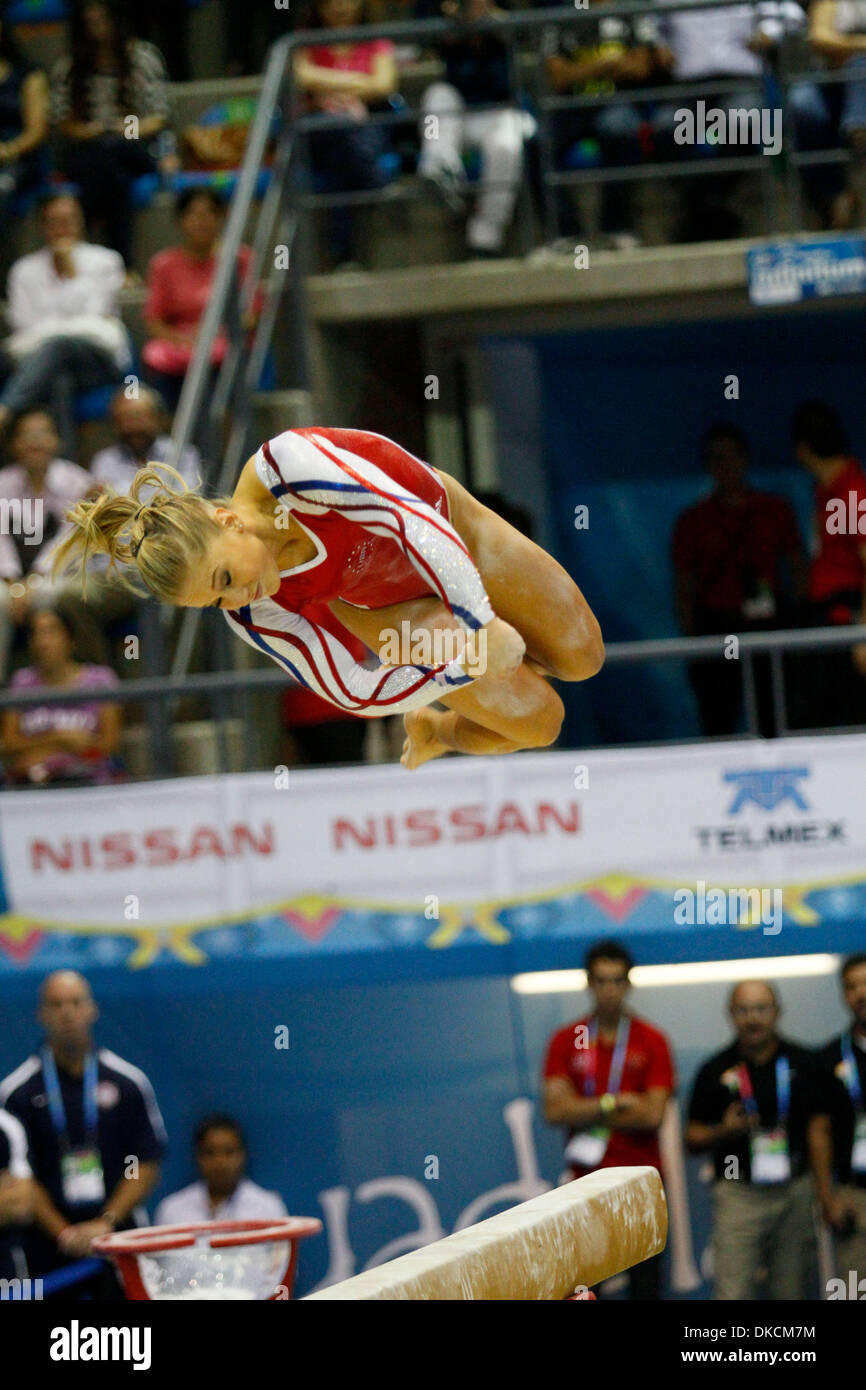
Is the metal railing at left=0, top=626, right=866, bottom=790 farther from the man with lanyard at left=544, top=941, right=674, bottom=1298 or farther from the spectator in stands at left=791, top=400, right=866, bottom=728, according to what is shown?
the man with lanyard at left=544, top=941, right=674, bottom=1298

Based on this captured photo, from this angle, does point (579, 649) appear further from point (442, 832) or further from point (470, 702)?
point (442, 832)

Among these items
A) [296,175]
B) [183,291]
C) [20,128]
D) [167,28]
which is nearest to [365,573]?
[183,291]

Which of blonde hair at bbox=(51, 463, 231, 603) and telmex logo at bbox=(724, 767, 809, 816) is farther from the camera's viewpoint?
telmex logo at bbox=(724, 767, 809, 816)

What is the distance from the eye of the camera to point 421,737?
164 inches

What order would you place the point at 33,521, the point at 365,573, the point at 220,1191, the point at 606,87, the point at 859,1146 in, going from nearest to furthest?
the point at 365,573 < the point at 859,1146 < the point at 220,1191 < the point at 33,521 < the point at 606,87

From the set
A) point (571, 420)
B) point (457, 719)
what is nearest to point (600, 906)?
point (457, 719)

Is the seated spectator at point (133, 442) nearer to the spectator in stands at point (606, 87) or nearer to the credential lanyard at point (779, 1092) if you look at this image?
the spectator in stands at point (606, 87)

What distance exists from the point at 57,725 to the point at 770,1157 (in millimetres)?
2984

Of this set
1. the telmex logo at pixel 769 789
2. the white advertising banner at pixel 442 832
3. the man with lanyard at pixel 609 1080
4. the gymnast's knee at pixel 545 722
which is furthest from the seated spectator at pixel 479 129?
the gymnast's knee at pixel 545 722

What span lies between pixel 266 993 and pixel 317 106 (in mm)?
4417

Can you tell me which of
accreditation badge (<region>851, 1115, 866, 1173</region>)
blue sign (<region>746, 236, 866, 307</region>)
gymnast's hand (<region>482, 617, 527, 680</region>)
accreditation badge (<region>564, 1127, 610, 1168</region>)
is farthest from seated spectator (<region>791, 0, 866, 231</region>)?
gymnast's hand (<region>482, 617, 527, 680</region>)

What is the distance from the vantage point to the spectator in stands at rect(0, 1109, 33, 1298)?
Answer: 19.0 ft

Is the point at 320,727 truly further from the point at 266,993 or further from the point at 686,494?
the point at 686,494

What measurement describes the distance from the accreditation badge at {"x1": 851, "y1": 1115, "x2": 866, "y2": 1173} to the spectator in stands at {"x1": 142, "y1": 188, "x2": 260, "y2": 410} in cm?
424
